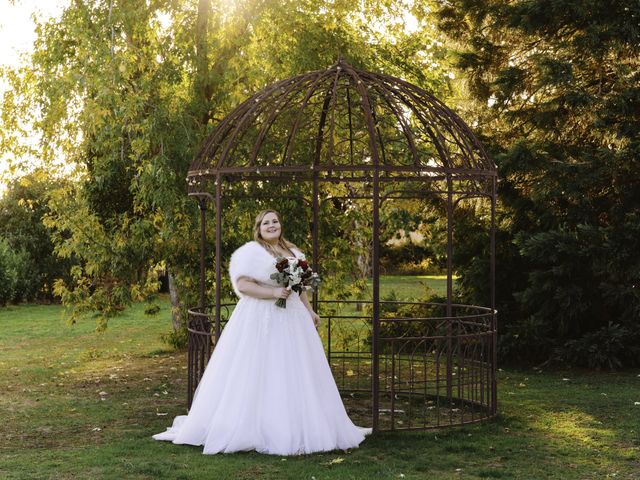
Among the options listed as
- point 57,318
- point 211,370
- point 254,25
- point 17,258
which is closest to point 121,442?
point 211,370

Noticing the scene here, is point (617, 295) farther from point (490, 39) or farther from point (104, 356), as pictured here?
point (104, 356)

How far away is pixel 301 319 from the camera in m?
7.98

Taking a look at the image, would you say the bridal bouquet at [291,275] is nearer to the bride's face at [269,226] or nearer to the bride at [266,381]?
the bride at [266,381]

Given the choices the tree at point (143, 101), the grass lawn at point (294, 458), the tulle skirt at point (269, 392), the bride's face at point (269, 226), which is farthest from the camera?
the tree at point (143, 101)

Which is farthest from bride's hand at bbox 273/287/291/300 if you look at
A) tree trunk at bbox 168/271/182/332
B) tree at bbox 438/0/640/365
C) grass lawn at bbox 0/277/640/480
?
tree trunk at bbox 168/271/182/332

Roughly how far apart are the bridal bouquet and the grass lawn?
139 cm

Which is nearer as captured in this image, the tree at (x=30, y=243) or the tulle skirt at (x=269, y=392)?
the tulle skirt at (x=269, y=392)

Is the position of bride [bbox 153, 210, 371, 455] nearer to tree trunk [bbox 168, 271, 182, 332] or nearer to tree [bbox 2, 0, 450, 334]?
tree [bbox 2, 0, 450, 334]

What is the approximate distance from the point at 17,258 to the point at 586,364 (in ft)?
56.8

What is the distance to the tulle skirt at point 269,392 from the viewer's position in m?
7.66

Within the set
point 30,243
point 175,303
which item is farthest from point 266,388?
point 30,243

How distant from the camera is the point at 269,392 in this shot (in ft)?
25.2

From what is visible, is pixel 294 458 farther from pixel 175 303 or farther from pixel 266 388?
pixel 175 303

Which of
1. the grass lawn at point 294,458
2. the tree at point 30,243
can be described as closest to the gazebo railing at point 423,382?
the grass lawn at point 294,458
